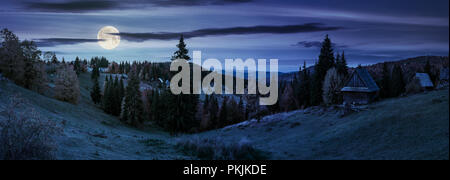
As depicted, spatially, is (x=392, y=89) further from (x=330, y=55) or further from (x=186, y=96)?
(x=186, y=96)

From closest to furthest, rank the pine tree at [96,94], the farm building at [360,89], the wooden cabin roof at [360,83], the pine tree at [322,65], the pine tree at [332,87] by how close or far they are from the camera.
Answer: the farm building at [360,89], the wooden cabin roof at [360,83], the pine tree at [332,87], the pine tree at [322,65], the pine tree at [96,94]

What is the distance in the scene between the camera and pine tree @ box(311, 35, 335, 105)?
49.4m

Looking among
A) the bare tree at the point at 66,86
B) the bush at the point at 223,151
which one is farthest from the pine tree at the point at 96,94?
the bush at the point at 223,151

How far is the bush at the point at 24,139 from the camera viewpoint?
966 cm

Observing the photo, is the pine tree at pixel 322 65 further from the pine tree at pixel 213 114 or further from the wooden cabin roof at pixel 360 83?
the pine tree at pixel 213 114

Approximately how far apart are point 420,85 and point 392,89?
881 inches

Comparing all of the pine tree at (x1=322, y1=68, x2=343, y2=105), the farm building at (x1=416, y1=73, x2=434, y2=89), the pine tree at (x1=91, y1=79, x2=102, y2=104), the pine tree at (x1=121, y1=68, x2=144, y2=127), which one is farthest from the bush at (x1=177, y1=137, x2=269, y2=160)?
the pine tree at (x1=91, y1=79, x2=102, y2=104)

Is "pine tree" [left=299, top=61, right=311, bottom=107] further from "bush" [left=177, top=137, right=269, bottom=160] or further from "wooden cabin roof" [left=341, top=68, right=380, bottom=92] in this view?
"bush" [left=177, top=137, right=269, bottom=160]

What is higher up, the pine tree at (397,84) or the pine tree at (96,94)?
the pine tree at (397,84)

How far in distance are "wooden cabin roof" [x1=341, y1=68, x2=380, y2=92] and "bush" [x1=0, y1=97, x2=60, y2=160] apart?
40.3 m

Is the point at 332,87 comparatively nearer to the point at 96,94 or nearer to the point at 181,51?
the point at 181,51

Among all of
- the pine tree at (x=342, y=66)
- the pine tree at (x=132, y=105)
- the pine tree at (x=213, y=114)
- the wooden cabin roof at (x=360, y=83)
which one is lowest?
the pine tree at (x=213, y=114)
